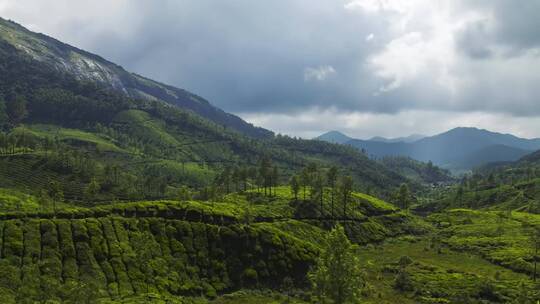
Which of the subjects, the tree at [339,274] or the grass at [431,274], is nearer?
the tree at [339,274]

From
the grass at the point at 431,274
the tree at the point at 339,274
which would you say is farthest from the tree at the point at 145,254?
the grass at the point at 431,274

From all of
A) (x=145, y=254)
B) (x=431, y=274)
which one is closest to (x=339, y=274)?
(x=145, y=254)

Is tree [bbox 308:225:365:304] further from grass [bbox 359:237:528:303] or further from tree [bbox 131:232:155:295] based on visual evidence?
tree [bbox 131:232:155:295]

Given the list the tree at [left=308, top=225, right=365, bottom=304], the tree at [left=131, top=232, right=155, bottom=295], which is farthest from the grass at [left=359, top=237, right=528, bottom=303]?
the tree at [left=131, top=232, right=155, bottom=295]

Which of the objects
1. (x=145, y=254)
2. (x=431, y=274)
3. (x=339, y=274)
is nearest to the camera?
(x=339, y=274)

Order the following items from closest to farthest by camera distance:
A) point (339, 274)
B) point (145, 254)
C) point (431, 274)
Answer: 1. point (339, 274)
2. point (145, 254)
3. point (431, 274)

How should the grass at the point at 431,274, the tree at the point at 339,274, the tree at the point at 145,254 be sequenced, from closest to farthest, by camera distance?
the tree at the point at 339,274, the tree at the point at 145,254, the grass at the point at 431,274

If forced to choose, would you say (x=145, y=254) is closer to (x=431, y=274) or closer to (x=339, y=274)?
(x=339, y=274)

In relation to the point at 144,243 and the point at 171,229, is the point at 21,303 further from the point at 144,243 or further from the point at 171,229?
the point at 171,229

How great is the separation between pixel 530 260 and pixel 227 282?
116 meters

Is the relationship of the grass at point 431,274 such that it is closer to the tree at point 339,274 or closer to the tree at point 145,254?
the tree at point 339,274

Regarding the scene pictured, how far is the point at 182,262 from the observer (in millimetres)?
133750

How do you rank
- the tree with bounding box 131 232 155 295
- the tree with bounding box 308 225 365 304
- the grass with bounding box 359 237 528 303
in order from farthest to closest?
1. the grass with bounding box 359 237 528 303
2. the tree with bounding box 131 232 155 295
3. the tree with bounding box 308 225 365 304

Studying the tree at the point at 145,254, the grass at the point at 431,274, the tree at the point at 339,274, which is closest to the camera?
the tree at the point at 339,274
